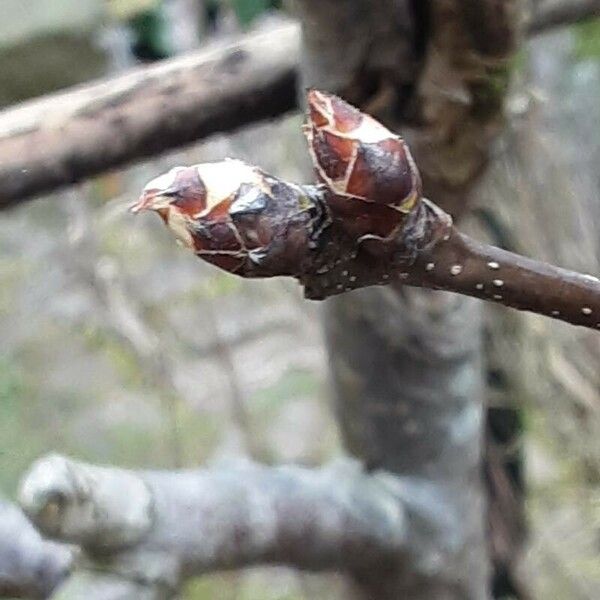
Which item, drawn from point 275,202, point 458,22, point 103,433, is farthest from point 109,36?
point 275,202

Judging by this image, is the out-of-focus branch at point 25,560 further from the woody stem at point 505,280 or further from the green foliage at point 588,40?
the green foliage at point 588,40

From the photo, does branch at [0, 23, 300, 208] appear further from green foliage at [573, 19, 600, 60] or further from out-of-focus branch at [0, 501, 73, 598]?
green foliage at [573, 19, 600, 60]

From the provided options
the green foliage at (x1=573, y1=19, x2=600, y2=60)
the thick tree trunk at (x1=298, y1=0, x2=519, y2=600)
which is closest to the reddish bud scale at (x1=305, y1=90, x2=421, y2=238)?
the thick tree trunk at (x1=298, y1=0, x2=519, y2=600)

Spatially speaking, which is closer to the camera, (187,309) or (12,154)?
(12,154)

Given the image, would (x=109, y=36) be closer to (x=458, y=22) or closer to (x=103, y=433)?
(x=103, y=433)

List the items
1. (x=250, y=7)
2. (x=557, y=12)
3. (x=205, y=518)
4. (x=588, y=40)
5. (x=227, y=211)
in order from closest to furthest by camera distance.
A: (x=227, y=211) < (x=205, y=518) < (x=557, y=12) < (x=588, y=40) < (x=250, y=7)

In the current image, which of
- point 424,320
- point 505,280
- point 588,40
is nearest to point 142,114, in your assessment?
point 424,320

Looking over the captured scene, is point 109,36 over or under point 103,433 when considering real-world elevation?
over

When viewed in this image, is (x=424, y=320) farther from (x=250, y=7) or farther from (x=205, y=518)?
(x=250, y=7)
